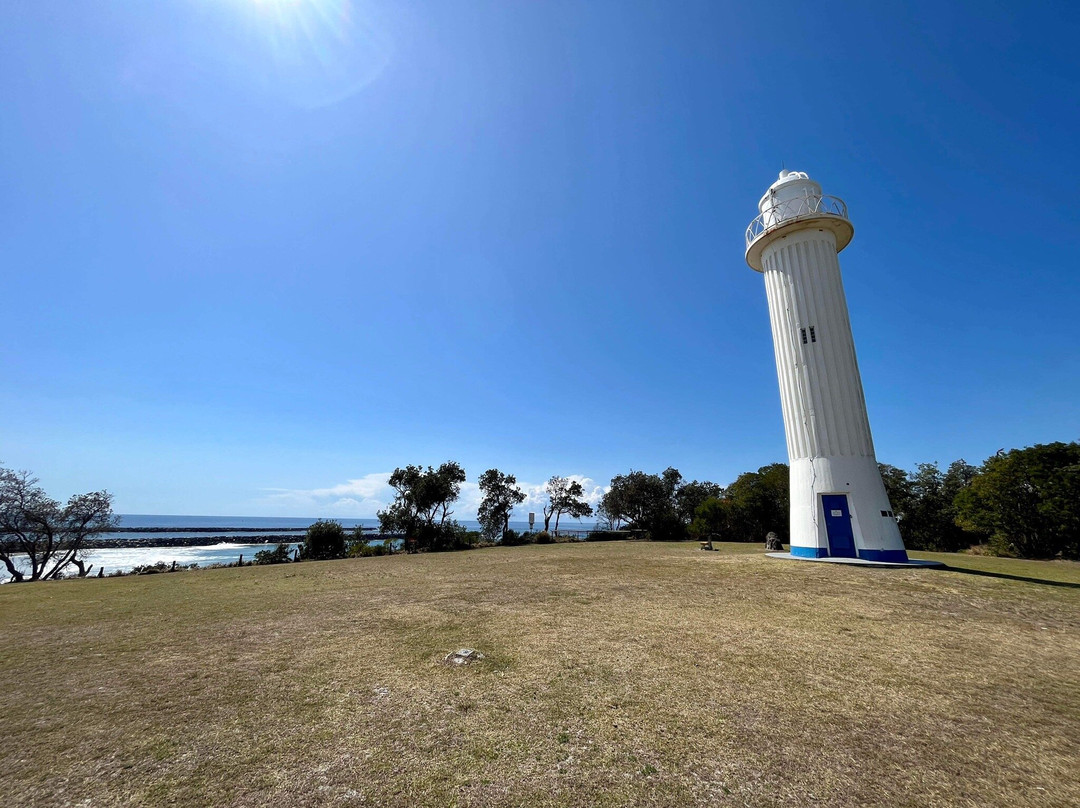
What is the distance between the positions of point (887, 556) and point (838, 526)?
1505mm

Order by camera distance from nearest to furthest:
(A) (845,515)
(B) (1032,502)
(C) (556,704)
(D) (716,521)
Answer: (C) (556,704) → (A) (845,515) → (B) (1032,502) → (D) (716,521)

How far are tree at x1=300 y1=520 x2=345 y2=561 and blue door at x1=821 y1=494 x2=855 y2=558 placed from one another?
26.1m

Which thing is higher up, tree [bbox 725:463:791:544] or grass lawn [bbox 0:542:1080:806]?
tree [bbox 725:463:791:544]

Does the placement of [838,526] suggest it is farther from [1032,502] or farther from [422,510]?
[422,510]

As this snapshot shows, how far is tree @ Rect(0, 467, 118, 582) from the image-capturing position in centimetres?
2341

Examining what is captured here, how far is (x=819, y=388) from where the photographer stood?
1548 cm

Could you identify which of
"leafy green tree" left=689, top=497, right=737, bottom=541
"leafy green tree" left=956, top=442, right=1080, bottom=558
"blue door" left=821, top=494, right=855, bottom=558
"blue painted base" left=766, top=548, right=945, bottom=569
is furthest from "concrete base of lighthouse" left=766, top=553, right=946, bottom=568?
"leafy green tree" left=689, top=497, right=737, bottom=541

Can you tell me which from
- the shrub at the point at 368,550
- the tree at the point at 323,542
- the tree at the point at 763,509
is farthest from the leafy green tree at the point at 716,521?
the tree at the point at 323,542

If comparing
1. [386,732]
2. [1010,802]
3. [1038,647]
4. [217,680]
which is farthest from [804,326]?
[217,680]

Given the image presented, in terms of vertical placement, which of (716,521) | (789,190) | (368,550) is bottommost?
(368,550)

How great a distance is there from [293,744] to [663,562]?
1414 cm

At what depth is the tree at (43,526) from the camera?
76.8 feet

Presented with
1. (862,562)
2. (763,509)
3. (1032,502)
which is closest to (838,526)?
(862,562)

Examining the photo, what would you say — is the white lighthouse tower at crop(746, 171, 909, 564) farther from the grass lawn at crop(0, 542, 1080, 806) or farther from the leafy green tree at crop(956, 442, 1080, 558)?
the leafy green tree at crop(956, 442, 1080, 558)
